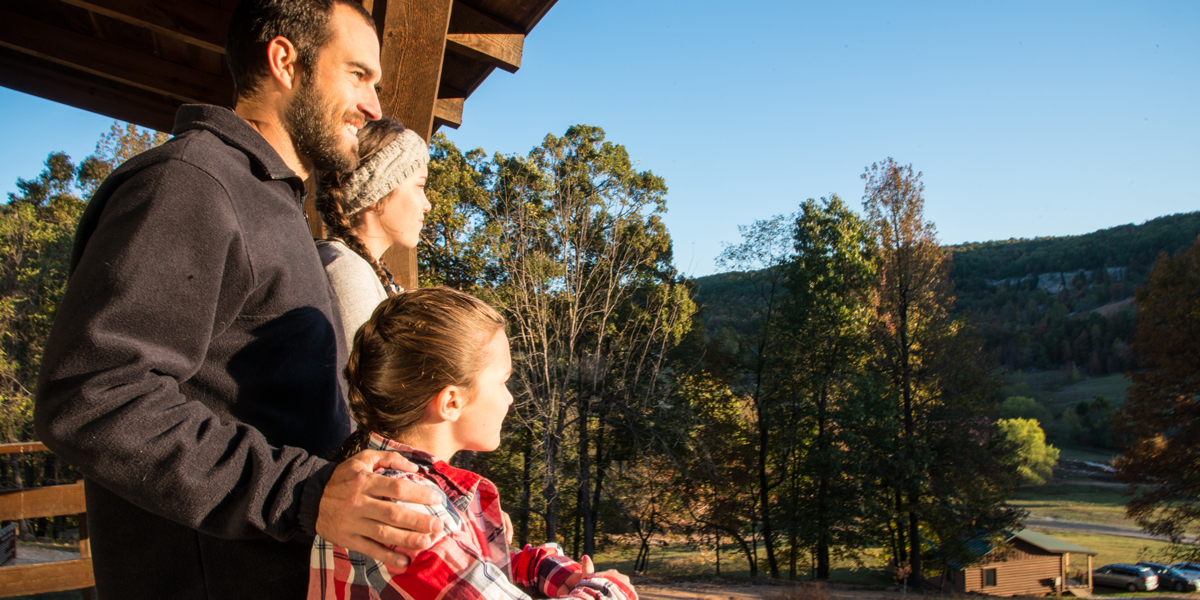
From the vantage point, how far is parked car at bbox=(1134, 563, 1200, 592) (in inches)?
1225

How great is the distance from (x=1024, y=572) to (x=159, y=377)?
31863 mm

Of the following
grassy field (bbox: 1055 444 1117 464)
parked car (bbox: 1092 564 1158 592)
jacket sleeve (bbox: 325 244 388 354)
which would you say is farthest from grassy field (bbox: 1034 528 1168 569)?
jacket sleeve (bbox: 325 244 388 354)

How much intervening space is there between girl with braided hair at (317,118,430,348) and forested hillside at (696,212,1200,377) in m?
70.3

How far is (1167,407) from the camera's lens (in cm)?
2070

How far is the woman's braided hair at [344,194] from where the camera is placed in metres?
1.67

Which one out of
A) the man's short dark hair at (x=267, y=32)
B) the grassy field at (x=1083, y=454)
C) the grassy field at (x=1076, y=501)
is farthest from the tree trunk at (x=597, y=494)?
the grassy field at (x=1083, y=454)

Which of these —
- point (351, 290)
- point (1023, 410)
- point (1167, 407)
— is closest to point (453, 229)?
point (351, 290)

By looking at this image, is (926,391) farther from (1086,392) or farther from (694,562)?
(1086,392)

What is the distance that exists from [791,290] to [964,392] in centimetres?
565

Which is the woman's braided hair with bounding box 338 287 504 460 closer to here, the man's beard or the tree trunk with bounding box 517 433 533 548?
the man's beard

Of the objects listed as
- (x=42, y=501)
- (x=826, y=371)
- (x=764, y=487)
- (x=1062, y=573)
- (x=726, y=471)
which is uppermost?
(x=826, y=371)

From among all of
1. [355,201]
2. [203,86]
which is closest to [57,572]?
[203,86]

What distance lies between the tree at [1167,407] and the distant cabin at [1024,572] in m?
5.33

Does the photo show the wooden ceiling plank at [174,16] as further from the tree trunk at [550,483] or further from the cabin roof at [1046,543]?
the cabin roof at [1046,543]
